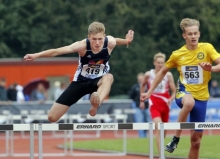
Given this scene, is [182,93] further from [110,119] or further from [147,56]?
[147,56]

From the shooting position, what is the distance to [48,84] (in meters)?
32.3

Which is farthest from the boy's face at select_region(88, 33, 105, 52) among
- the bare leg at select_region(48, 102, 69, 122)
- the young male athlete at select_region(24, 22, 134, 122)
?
the bare leg at select_region(48, 102, 69, 122)

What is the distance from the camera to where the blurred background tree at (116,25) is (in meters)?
44.6

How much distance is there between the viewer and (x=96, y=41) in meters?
12.3

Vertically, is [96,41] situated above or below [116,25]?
below

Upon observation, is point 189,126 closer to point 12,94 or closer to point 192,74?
point 192,74

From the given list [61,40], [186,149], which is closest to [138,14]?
[61,40]

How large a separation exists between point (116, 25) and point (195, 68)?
3308 cm

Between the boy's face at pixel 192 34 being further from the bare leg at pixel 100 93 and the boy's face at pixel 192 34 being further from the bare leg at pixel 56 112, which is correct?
the bare leg at pixel 56 112

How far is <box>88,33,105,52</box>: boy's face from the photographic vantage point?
12.3 meters

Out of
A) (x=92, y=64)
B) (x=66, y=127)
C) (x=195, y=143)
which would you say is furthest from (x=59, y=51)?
(x=195, y=143)

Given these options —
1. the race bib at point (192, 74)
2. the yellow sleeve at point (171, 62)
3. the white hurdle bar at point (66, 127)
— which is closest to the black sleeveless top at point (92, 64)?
the yellow sleeve at point (171, 62)

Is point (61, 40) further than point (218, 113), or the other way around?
point (61, 40)

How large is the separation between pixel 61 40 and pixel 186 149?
27.4 meters
